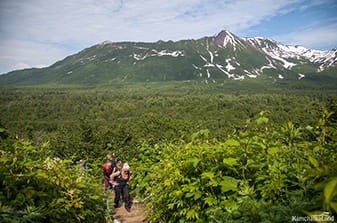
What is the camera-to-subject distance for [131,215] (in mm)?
5430

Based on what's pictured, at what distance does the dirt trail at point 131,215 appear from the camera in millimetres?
5013

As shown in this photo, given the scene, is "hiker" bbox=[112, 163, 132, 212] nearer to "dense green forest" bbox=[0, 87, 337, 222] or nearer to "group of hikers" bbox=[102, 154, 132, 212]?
"group of hikers" bbox=[102, 154, 132, 212]

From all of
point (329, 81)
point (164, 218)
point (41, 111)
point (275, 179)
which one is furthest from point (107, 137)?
point (329, 81)

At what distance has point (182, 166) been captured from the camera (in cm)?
335

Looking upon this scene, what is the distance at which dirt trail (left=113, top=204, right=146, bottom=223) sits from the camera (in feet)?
16.4

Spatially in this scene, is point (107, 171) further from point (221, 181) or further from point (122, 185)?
point (221, 181)

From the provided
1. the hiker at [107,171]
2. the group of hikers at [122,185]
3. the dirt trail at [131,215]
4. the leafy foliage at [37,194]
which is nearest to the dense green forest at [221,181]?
the leafy foliage at [37,194]

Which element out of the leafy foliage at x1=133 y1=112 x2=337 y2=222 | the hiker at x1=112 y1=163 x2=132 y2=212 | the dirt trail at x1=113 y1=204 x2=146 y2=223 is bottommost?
the dirt trail at x1=113 y1=204 x2=146 y2=223

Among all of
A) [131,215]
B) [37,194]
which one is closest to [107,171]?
[131,215]

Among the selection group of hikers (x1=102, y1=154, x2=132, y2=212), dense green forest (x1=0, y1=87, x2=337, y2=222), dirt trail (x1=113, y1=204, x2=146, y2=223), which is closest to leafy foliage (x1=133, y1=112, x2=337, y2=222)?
dense green forest (x1=0, y1=87, x2=337, y2=222)

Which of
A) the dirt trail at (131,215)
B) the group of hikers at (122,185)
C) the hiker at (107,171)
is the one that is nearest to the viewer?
the dirt trail at (131,215)

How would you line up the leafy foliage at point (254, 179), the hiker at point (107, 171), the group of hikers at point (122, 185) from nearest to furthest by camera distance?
the leafy foliage at point (254, 179), the group of hikers at point (122, 185), the hiker at point (107, 171)

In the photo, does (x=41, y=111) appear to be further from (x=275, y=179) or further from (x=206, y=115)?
(x=275, y=179)

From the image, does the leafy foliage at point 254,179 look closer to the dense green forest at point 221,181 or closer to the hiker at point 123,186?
the dense green forest at point 221,181
